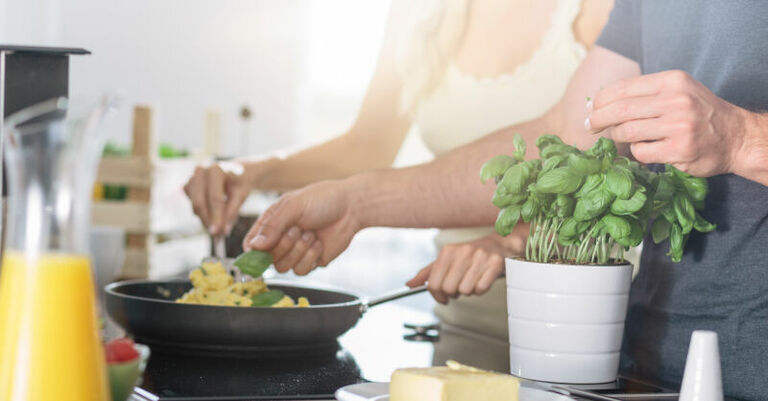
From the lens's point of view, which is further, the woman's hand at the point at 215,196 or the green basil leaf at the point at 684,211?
the woman's hand at the point at 215,196

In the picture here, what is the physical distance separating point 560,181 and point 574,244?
0.10m

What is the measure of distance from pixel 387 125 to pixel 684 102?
101 centimetres

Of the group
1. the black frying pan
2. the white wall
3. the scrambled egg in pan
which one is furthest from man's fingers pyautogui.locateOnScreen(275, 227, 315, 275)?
the white wall

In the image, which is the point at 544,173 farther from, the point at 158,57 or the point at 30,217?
the point at 158,57

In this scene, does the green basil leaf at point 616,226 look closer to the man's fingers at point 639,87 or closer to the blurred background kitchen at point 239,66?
the man's fingers at point 639,87

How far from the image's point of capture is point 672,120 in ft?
2.82

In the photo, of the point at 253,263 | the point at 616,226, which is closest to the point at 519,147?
the point at 616,226

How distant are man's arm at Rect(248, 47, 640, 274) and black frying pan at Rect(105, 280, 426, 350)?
26cm

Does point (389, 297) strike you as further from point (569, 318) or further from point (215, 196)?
point (215, 196)

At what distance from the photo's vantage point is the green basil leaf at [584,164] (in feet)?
2.74

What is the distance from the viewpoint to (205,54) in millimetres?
5684

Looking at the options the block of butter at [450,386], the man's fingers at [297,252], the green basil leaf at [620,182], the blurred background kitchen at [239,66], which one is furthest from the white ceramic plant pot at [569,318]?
the blurred background kitchen at [239,66]

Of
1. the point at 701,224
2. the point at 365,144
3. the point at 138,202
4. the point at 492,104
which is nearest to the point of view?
the point at 701,224

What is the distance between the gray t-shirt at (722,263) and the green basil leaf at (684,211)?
0.62 ft
